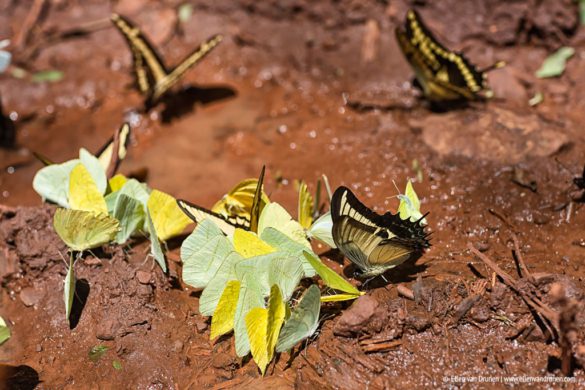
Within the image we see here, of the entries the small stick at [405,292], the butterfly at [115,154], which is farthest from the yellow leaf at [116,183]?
the small stick at [405,292]

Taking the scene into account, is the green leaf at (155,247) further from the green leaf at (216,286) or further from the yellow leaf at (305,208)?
the yellow leaf at (305,208)

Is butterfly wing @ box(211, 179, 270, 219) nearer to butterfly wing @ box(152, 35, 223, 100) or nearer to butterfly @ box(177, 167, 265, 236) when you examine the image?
butterfly @ box(177, 167, 265, 236)

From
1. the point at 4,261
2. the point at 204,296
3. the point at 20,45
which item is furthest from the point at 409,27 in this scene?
the point at 20,45

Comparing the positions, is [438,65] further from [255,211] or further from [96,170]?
[96,170]

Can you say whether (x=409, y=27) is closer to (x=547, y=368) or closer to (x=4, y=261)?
(x=547, y=368)

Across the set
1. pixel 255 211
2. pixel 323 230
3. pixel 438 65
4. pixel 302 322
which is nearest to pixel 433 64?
pixel 438 65
